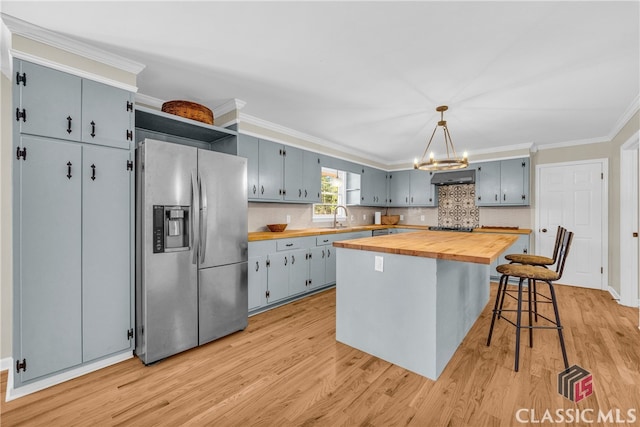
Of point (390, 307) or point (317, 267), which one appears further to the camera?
point (317, 267)

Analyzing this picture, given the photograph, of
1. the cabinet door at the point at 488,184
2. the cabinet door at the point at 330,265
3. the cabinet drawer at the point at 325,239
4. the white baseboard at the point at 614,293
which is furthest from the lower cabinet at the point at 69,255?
the white baseboard at the point at 614,293

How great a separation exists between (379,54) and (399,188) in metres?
4.34

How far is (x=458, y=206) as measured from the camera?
5.61m

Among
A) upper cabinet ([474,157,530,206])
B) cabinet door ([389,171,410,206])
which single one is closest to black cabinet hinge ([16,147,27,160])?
cabinet door ([389,171,410,206])

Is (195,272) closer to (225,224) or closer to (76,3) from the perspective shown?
(225,224)

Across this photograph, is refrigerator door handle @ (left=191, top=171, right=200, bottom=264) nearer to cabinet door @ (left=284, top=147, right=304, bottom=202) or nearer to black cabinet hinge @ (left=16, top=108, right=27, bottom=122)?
black cabinet hinge @ (left=16, top=108, right=27, bottom=122)

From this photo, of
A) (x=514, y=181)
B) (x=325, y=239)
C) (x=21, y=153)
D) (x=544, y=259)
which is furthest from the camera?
(x=514, y=181)

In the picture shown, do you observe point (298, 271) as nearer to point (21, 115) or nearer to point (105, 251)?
point (105, 251)

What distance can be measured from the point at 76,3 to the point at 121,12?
22 centimetres

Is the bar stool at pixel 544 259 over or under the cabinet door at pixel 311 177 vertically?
under

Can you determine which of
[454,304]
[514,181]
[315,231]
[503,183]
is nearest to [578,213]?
[514,181]

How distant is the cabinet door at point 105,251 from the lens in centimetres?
204

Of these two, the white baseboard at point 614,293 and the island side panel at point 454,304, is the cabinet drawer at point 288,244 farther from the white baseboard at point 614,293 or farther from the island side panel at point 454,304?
the white baseboard at point 614,293

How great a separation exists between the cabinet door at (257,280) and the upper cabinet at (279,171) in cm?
82
